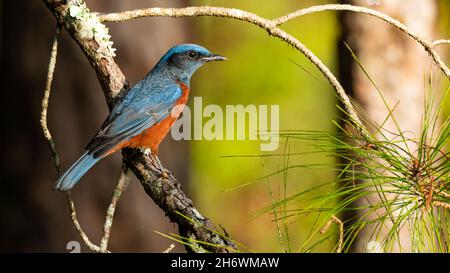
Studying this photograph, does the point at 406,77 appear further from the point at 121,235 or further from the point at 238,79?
the point at 238,79

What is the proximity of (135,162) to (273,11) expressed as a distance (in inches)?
331

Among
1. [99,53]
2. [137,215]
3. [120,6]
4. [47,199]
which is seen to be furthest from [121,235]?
[99,53]

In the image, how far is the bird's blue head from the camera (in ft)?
15.0

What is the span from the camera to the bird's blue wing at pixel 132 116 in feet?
13.1

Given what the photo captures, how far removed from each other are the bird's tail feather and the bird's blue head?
976mm

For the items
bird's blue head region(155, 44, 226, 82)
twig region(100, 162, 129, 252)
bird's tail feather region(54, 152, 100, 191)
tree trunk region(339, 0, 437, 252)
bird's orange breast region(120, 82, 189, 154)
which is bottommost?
twig region(100, 162, 129, 252)

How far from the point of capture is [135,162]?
3934 mm

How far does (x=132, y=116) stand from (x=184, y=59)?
2.26 feet

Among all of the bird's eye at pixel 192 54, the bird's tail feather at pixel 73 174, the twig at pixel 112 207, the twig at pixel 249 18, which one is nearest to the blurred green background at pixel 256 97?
the bird's eye at pixel 192 54

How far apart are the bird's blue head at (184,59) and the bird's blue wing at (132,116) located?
0.49ft

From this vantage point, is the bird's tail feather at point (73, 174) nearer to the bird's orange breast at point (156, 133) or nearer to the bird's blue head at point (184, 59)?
the bird's orange breast at point (156, 133)

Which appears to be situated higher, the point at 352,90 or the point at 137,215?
the point at 352,90

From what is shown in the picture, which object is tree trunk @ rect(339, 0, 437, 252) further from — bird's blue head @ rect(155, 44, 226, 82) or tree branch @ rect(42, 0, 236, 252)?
tree branch @ rect(42, 0, 236, 252)

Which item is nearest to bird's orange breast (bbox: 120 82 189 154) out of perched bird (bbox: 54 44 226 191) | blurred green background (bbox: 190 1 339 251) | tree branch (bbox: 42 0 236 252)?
perched bird (bbox: 54 44 226 191)
